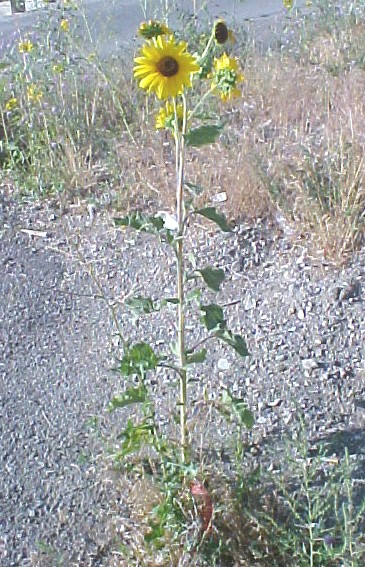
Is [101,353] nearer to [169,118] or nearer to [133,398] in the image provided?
[133,398]

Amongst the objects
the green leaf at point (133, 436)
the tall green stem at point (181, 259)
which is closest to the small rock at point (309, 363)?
the tall green stem at point (181, 259)

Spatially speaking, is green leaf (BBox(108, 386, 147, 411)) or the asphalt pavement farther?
the asphalt pavement

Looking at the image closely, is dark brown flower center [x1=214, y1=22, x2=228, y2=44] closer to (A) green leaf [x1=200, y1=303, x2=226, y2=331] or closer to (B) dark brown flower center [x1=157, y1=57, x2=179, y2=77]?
(B) dark brown flower center [x1=157, y1=57, x2=179, y2=77]

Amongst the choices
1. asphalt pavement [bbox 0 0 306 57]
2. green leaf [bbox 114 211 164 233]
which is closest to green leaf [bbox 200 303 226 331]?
green leaf [bbox 114 211 164 233]

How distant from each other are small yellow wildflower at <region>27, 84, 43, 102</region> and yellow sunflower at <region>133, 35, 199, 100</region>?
9.37ft

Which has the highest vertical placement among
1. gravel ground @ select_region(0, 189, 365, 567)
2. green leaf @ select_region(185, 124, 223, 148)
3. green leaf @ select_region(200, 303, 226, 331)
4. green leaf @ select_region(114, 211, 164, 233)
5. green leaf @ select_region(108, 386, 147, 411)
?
green leaf @ select_region(185, 124, 223, 148)

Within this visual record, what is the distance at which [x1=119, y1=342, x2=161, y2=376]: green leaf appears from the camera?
2.71m

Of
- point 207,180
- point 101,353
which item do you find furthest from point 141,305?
point 207,180

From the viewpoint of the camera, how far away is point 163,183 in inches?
191

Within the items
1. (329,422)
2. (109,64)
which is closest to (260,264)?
(329,422)

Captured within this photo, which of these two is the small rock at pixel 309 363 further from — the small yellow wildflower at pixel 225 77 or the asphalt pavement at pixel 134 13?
the asphalt pavement at pixel 134 13

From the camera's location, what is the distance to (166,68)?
254 centimetres

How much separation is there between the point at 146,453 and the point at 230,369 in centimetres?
55

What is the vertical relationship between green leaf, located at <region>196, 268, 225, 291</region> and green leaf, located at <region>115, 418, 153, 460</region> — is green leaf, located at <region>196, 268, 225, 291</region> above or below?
above
